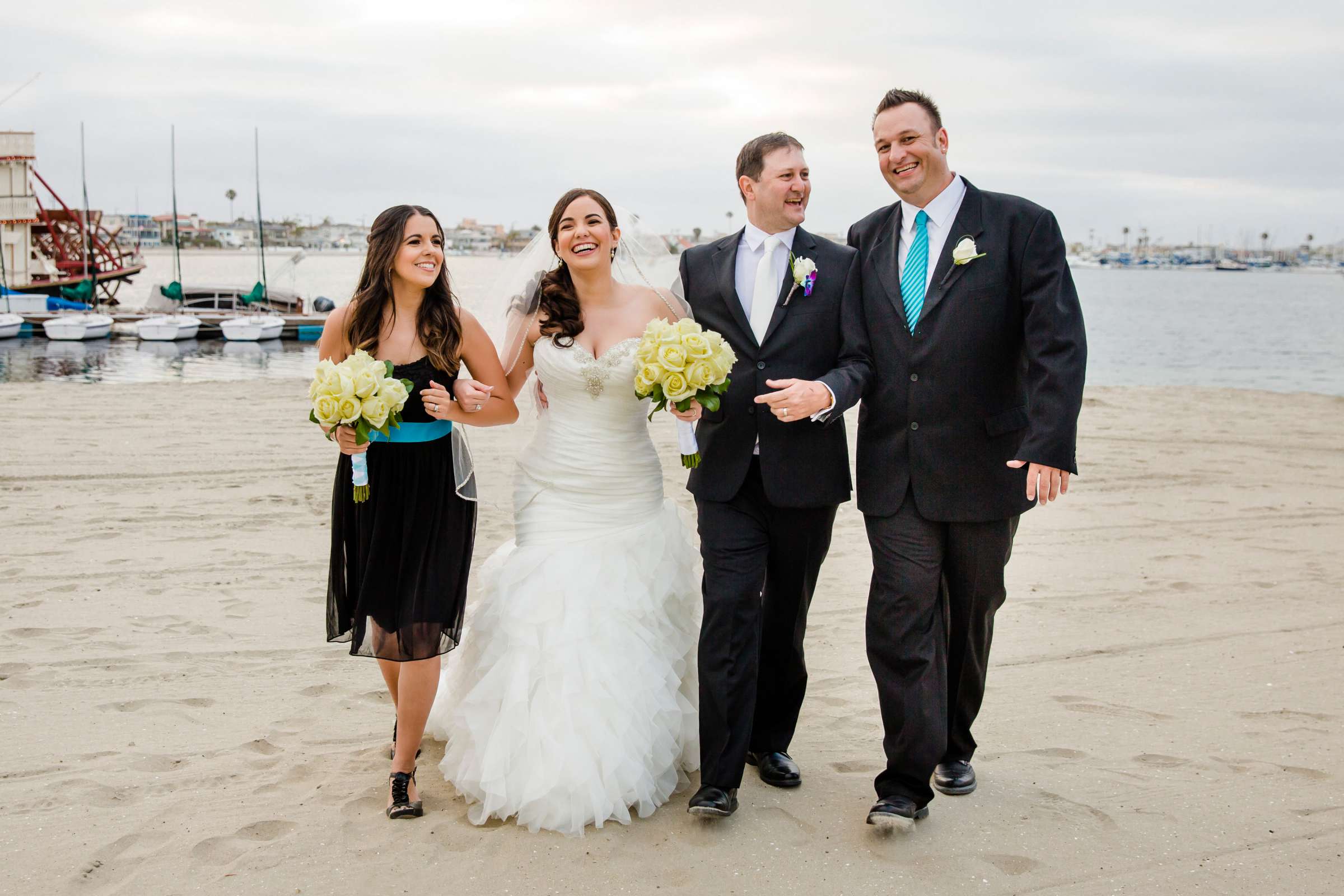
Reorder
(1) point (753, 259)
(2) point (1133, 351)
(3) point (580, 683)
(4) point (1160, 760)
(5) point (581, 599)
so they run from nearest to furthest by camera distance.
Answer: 1. (3) point (580, 683)
2. (5) point (581, 599)
3. (1) point (753, 259)
4. (4) point (1160, 760)
5. (2) point (1133, 351)

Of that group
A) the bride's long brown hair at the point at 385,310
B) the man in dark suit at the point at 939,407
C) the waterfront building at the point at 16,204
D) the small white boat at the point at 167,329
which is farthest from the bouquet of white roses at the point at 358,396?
the waterfront building at the point at 16,204

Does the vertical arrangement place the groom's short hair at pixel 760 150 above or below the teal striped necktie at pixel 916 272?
above

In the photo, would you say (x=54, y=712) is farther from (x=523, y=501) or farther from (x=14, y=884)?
(x=523, y=501)

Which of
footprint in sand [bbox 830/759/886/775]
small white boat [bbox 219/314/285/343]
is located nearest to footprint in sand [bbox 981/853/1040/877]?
footprint in sand [bbox 830/759/886/775]

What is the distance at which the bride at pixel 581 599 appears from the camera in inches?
149

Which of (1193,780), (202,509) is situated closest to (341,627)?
(1193,780)

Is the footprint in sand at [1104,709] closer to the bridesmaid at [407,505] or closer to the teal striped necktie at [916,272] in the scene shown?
the teal striped necktie at [916,272]

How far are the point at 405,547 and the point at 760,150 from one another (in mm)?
2084

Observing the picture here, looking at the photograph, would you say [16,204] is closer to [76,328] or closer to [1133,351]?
[76,328]

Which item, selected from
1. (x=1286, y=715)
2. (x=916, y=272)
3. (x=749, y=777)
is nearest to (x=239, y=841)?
(x=749, y=777)

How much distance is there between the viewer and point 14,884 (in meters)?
3.31

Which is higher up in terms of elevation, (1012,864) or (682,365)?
(682,365)

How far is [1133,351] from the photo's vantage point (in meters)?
41.8

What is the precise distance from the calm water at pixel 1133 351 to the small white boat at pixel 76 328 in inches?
18.0
